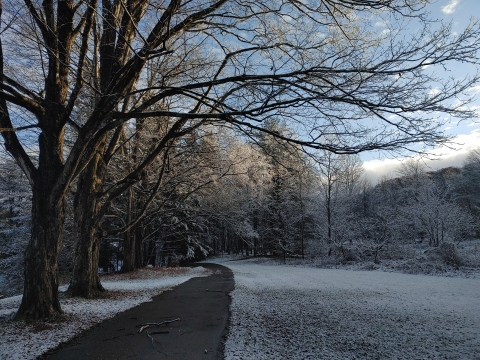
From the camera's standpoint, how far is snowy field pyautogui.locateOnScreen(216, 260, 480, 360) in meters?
4.33

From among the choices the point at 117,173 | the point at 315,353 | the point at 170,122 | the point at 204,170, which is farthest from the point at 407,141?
Answer: the point at 117,173

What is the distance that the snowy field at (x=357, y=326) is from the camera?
433 cm

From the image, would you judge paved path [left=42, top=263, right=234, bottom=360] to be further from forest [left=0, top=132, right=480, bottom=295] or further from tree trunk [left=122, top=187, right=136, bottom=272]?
tree trunk [left=122, top=187, right=136, bottom=272]

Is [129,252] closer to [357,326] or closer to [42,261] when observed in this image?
[42,261]

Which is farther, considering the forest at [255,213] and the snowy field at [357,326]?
the forest at [255,213]

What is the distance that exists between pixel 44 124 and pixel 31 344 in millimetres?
4079

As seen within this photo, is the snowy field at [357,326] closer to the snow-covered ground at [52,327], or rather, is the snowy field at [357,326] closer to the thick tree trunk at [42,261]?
the snow-covered ground at [52,327]

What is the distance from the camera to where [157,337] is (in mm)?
4875

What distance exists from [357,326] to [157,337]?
3558mm

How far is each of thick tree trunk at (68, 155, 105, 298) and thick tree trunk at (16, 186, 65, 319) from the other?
273cm

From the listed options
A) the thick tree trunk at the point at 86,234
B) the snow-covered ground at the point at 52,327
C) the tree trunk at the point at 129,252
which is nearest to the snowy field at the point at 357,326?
the snow-covered ground at the point at 52,327

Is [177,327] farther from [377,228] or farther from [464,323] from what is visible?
[377,228]

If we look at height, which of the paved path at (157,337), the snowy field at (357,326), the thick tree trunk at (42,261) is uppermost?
the thick tree trunk at (42,261)

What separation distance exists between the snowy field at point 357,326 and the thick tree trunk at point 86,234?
164 inches
